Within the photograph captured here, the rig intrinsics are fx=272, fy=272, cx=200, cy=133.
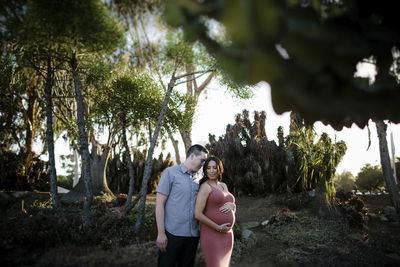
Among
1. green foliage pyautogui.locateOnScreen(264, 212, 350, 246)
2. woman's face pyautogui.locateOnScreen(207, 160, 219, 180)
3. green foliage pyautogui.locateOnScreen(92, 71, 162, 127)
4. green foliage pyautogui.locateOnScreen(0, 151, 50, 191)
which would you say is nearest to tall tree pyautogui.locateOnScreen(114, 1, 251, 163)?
green foliage pyautogui.locateOnScreen(92, 71, 162, 127)

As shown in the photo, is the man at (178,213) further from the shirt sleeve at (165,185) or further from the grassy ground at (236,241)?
the grassy ground at (236,241)

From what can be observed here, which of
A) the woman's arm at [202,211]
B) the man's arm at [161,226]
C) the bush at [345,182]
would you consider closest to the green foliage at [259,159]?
the woman's arm at [202,211]

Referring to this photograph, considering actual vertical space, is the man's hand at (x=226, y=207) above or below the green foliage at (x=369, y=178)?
above

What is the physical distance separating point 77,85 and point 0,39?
1.47m

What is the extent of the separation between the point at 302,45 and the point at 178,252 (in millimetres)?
2543

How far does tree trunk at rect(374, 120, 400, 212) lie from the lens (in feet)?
27.2

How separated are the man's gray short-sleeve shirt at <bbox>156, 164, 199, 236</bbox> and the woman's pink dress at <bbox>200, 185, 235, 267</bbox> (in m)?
0.17

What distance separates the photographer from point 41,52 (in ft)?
18.6

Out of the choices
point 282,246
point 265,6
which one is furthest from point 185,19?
point 282,246

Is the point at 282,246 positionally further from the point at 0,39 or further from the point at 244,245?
the point at 0,39

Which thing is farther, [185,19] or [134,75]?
[134,75]

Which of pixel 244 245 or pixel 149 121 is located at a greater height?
pixel 149 121

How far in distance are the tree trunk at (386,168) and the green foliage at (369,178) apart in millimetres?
6797

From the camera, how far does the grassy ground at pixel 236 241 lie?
4000 millimetres
